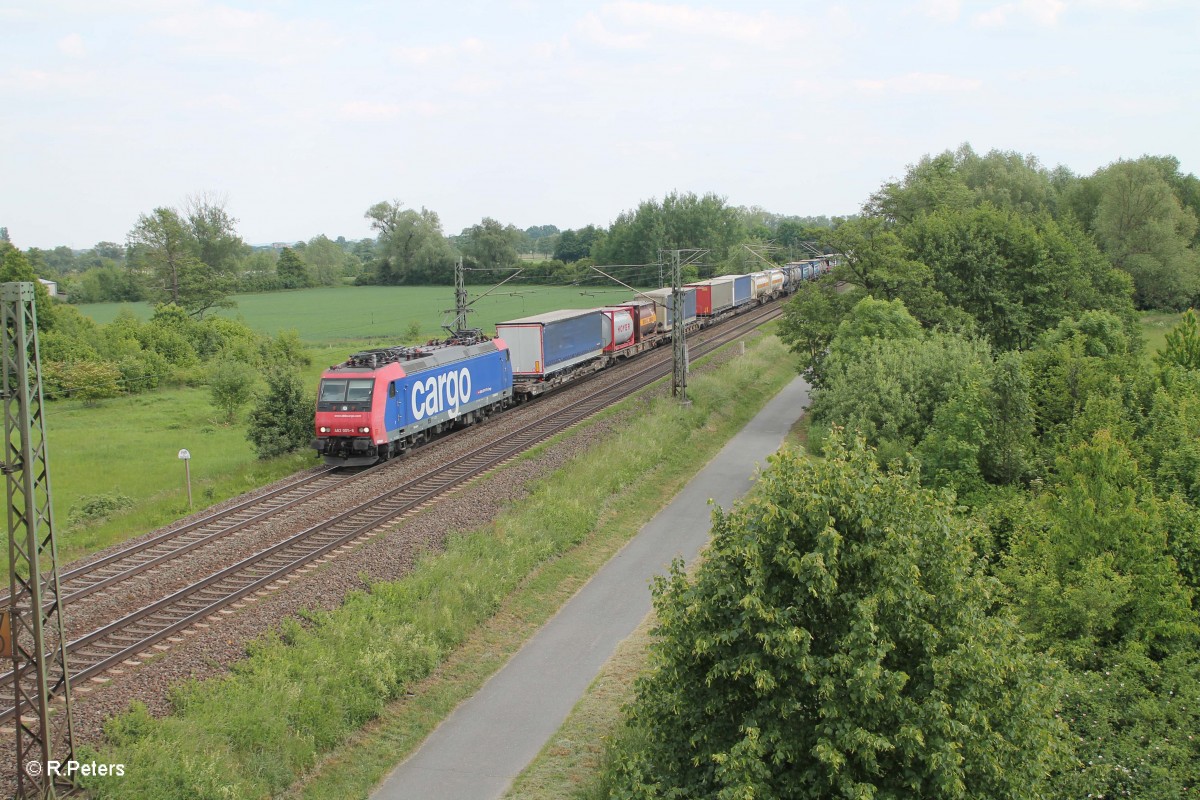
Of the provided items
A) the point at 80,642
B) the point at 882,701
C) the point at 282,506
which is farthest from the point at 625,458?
the point at 882,701

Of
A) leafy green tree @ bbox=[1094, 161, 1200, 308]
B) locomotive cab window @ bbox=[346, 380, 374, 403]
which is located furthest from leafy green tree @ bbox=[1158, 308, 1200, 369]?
leafy green tree @ bbox=[1094, 161, 1200, 308]

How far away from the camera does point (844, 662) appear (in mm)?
9602

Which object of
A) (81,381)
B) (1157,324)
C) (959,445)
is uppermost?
(1157,324)

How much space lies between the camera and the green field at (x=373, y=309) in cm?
→ 8531

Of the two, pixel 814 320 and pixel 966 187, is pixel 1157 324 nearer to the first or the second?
pixel 966 187

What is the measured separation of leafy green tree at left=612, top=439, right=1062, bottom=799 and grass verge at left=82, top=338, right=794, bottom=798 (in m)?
5.30

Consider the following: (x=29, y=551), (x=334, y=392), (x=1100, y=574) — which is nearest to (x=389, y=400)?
(x=334, y=392)

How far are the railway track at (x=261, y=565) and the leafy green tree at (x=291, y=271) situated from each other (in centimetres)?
11117

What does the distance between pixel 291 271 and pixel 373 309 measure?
41.6 m

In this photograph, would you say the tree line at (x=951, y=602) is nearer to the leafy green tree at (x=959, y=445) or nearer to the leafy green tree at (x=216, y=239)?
the leafy green tree at (x=959, y=445)

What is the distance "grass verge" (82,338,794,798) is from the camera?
1261 cm

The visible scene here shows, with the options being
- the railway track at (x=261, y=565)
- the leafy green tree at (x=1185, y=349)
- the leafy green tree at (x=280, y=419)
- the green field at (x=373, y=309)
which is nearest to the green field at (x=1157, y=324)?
the leafy green tree at (x=1185, y=349)

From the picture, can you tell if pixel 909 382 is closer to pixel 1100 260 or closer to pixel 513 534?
pixel 513 534

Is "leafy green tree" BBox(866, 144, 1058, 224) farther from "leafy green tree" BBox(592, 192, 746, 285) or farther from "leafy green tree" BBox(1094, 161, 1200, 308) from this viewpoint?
"leafy green tree" BBox(592, 192, 746, 285)
